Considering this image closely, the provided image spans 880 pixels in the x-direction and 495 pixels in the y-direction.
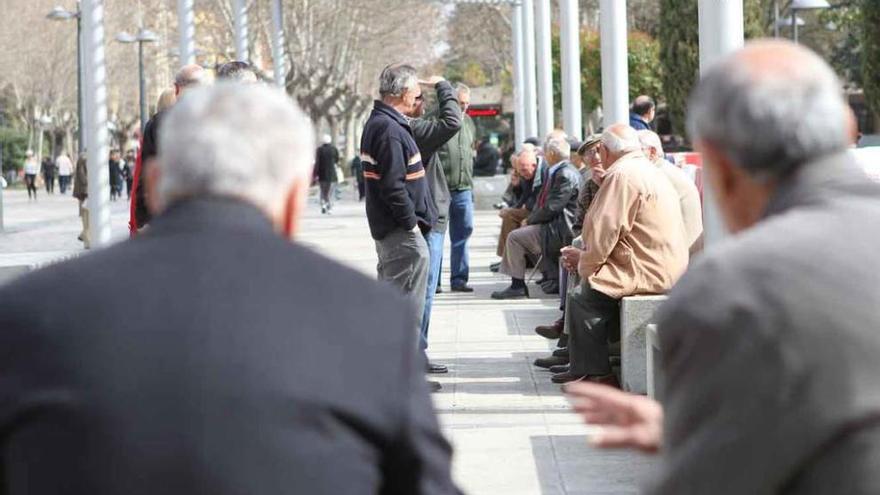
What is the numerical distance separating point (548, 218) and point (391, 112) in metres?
4.91

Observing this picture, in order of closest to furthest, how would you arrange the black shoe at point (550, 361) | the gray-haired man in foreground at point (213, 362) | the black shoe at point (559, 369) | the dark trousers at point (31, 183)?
the gray-haired man in foreground at point (213, 362) → the black shoe at point (559, 369) → the black shoe at point (550, 361) → the dark trousers at point (31, 183)

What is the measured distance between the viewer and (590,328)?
10008mm

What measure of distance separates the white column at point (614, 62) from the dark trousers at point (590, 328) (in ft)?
17.7

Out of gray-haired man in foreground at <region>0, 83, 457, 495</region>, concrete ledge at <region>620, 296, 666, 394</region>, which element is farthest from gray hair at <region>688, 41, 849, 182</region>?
concrete ledge at <region>620, 296, 666, 394</region>

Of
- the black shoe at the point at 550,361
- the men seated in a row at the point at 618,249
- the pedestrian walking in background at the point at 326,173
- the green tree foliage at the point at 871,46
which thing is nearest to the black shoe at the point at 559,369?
the black shoe at the point at 550,361

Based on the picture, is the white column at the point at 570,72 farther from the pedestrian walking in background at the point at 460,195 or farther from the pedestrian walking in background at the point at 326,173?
the pedestrian walking in background at the point at 326,173

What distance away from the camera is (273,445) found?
8.39ft

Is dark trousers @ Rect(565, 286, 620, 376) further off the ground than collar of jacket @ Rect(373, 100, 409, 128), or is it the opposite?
collar of jacket @ Rect(373, 100, 409, 128)

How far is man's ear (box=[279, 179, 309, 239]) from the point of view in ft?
9.33

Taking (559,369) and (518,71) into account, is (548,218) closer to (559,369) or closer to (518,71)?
(559,369)

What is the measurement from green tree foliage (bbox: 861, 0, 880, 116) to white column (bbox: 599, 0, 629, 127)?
26124 millimetres

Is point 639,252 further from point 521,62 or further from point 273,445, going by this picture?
point 521,62

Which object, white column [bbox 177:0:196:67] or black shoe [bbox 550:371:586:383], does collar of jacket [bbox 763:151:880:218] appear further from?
white column [bbox 177:0:196:67]

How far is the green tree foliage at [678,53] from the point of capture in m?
48.2
